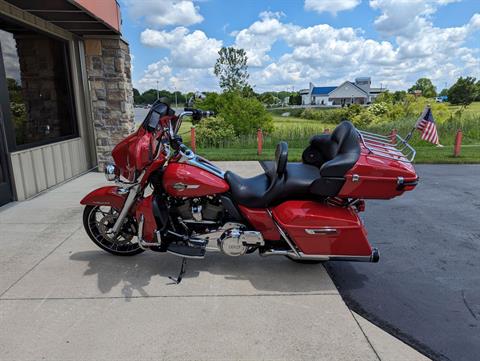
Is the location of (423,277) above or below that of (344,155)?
below

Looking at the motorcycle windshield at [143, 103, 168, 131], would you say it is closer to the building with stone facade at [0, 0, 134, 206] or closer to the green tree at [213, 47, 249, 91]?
the building with stone facade at [0, 0, 134, 206]

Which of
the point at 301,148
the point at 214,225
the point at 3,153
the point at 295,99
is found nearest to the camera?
the point at 214,225

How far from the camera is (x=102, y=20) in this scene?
594cm

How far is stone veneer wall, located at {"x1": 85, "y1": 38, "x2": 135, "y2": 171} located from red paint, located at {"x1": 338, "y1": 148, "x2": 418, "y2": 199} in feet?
20.3

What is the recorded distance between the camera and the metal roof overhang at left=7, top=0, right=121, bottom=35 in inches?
205

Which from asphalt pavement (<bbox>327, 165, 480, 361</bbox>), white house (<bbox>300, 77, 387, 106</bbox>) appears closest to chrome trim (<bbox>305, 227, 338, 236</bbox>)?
asphalt pavement (<bbox>327, 165, 480, 361</bbox>)

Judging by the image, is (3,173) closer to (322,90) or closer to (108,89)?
(108,89)

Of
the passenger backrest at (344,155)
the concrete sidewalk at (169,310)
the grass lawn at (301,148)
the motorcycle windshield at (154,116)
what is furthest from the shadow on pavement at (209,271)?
the grass lawn at (301,148)

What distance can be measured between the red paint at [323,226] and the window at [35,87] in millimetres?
4776

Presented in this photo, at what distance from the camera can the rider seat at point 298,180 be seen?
2.69 m

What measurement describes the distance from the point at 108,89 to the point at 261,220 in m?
5.97

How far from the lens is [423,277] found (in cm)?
320

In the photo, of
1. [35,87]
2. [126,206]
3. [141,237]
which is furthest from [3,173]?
[141,237]

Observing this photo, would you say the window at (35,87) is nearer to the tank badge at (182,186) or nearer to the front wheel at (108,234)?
the front wheel at (108,234)
